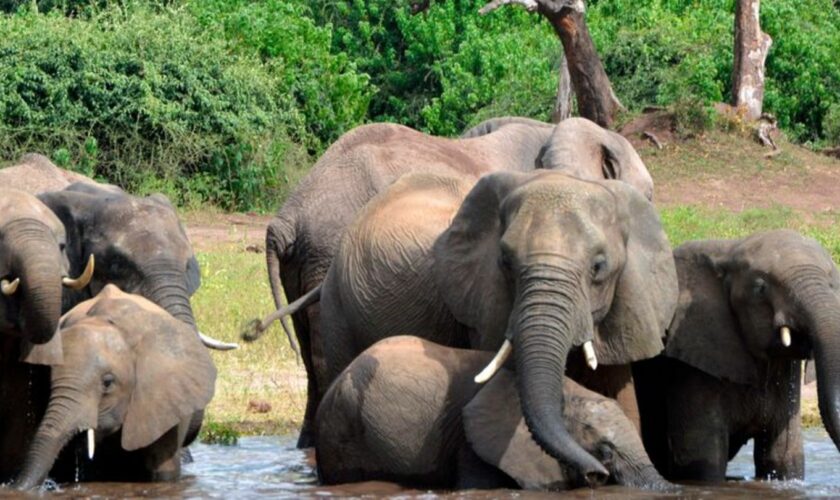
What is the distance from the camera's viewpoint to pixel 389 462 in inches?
323

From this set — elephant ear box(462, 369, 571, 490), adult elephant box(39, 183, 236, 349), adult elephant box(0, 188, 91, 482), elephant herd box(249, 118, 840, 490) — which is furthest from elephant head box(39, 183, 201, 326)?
elephant ear box(462, 369, 571, 490)

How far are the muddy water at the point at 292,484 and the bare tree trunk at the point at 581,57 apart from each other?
891 cm

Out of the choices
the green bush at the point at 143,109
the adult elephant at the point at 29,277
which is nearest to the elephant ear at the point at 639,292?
the adult elephant at the point at 29,277

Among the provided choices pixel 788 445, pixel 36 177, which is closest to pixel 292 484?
pixel 788 445

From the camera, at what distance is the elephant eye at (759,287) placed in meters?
8.25

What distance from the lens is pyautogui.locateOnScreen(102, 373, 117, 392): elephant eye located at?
841cm

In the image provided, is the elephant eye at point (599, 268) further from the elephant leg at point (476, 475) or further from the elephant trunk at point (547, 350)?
the elephant leg at point (476, 475)

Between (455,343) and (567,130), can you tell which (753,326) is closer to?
(455,343)

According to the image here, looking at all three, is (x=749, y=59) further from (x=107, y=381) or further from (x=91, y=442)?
(x=91, y=442)

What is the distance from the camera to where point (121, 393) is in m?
8.48

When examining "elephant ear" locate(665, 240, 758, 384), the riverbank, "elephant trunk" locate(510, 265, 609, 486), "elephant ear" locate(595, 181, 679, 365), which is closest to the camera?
"elephant trunk" locate(510, 265, 609, 486)

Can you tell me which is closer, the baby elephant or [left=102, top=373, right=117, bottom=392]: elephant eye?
the baby elephant

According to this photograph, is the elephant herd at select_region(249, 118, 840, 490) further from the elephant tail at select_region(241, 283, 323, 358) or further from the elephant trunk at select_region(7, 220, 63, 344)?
the elephant trunk at select_region(7, 220, 63, 344)

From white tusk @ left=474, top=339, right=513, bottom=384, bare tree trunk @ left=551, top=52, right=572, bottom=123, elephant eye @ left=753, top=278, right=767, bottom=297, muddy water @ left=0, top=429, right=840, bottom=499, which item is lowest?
muddy water @ left=0, top=429, right=840, bottom=499
